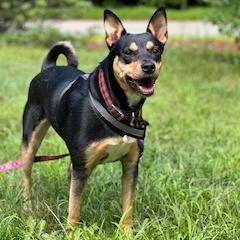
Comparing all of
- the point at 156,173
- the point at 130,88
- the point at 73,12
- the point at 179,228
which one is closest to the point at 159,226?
the point at 179,228

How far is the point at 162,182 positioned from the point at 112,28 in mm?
1465

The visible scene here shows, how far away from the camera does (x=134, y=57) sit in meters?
3.72

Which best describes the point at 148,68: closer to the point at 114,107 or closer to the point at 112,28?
the point at 114,107

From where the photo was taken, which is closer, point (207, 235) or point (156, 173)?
point (207, 235)

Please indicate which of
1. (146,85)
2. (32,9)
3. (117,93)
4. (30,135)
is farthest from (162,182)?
(32,9)

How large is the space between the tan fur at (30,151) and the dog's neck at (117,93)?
0.95 metres

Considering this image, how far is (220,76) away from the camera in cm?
1101

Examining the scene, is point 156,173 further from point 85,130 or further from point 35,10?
point 35,10

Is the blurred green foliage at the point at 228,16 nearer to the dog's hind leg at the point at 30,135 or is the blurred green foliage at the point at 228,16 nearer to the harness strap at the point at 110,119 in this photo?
the dog's hind leg at the point at 30,135

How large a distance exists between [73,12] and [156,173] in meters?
13.2

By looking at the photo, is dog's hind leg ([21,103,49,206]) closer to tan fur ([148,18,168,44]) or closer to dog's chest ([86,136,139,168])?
dog's chest ([86,136,139,168])

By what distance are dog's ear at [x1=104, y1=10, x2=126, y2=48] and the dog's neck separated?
0.53ft

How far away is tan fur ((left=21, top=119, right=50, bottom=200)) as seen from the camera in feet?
15.4

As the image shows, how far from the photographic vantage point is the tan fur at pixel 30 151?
468 centimetres
